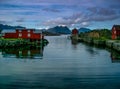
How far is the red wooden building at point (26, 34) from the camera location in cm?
8331

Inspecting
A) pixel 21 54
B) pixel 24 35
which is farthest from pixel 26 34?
pixel 21 54

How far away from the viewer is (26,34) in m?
83.8

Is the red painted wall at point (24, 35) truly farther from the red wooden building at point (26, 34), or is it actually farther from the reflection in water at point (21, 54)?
the reflection in water at point (21, 54)

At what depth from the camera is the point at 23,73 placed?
27.4 m

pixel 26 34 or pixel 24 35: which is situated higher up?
pixel 26 34

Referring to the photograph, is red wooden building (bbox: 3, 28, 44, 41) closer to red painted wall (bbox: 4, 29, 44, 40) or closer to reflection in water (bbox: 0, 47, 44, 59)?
red painted wall (bbox: 4, 29, 44, 40)

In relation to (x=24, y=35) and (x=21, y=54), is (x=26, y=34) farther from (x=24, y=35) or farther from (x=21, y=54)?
(x=21, y=54)

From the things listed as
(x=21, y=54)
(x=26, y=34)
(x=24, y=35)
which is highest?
(x=26, y=34)

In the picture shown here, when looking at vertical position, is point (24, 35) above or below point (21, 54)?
above

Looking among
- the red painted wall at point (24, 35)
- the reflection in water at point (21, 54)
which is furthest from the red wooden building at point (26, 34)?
the reflection in water at point (21, 54)

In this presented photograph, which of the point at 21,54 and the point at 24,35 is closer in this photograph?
the point at 21,54

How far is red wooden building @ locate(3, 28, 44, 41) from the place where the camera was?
83.3m

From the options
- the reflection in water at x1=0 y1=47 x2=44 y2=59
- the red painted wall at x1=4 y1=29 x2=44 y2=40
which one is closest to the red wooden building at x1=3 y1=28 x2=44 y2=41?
the red painted wall at x1=4 y1=29 x2=44 y2=40

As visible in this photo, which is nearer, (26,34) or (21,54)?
(21,54)
